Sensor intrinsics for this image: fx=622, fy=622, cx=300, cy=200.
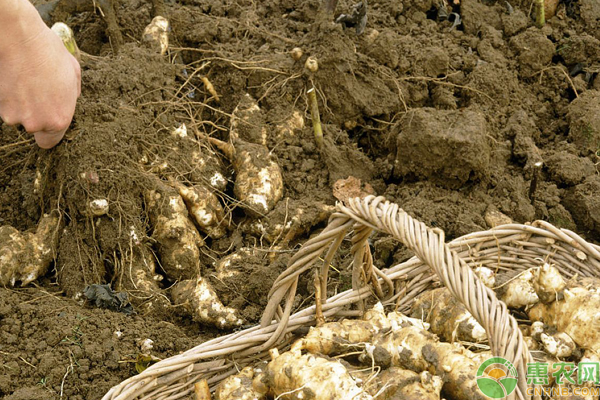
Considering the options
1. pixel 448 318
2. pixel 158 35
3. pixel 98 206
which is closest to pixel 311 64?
pixel 158 35

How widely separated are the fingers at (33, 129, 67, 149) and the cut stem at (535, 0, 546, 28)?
251cm

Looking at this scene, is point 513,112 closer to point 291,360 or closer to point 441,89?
point 441,89

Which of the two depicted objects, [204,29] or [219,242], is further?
[204,29]

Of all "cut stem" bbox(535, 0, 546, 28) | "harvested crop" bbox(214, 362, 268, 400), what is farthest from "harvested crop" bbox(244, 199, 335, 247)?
"cut stem" bbox(535, 0, 546, 28)

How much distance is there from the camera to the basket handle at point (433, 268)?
1448mm

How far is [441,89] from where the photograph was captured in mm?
3088

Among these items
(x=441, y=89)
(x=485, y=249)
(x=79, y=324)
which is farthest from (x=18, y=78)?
(x=441, y=89)

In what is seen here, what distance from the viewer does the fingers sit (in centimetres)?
231

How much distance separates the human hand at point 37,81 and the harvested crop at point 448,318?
4.53ft

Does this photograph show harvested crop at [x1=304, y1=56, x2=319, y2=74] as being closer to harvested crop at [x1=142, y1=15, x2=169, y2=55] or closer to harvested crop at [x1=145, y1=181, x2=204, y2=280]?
harvested crop at [x1=142, y1=15, x2=169, y2=55]

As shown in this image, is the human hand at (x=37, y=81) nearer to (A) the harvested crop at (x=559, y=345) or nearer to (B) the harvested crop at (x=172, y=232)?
(B) the harvested crop at (x=172, y=232)

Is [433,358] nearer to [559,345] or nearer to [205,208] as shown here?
[559,345]

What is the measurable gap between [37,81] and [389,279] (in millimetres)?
1296

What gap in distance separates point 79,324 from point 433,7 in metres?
2.48
